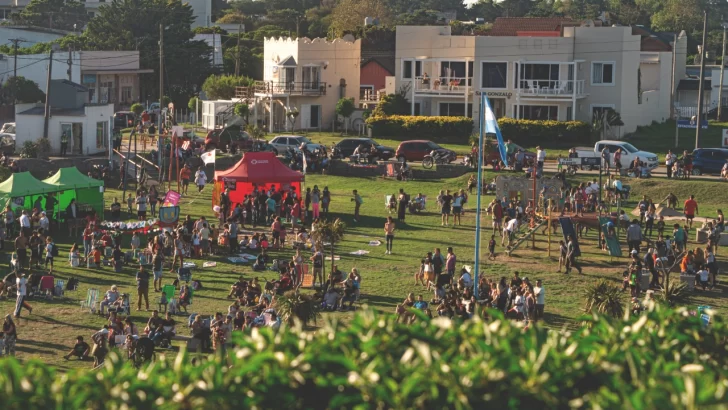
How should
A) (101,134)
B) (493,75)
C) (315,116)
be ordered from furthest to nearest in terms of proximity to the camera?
(315,116) < (493,75) < (101,134)

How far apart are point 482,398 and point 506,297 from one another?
16.5 m

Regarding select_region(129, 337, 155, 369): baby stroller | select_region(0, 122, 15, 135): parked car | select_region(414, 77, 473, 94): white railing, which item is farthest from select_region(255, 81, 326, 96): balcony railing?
select_region(129, 337, 155, 369): baby stroller

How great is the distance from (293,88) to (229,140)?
12079 mm

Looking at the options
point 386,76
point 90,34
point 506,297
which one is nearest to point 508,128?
point 386,76

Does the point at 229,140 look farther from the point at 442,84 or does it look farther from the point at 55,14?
the point at 55,14

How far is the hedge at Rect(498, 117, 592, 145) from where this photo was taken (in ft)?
188

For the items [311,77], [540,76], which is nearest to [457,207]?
[540,76]

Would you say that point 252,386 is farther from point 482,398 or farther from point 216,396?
point 482,398

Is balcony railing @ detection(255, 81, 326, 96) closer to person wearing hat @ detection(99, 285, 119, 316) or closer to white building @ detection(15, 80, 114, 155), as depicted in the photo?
white building @ detection(15, 80, 114, 155)

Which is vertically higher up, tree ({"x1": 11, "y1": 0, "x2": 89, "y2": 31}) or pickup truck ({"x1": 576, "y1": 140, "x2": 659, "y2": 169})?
tree ({"x1": 11, "y1": 0, "x2": 89, "y2": 31})

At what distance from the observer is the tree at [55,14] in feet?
417

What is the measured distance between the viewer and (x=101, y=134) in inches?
2130

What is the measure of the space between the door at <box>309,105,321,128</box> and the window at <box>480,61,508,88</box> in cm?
934

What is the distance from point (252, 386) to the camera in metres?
11.5
